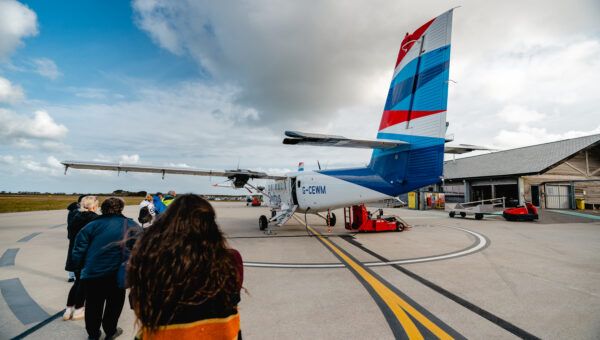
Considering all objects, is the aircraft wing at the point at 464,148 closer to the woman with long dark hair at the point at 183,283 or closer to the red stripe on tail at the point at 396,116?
the red stripe on tail at the point at 396,116

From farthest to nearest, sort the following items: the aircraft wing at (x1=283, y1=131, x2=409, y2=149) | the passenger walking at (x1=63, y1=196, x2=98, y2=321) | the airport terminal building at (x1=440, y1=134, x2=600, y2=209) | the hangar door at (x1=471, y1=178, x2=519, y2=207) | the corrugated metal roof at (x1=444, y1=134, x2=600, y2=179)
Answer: the hangar door at (x1=471, y1=178, x2=519, y2=207) → the airport terminal building at (x1=440, y1=134, x2=600, y2=209) → the corrugated metal roof at (x1=444, y1=134, x2=600, y2=179) → the aircraft wing at (x1=283, y1=131, x2=409, y2=149) → the passenger walking at (x1=63, y1=196, x2=98, y2=321)

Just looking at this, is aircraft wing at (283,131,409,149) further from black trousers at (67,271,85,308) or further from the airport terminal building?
the airport terminal building

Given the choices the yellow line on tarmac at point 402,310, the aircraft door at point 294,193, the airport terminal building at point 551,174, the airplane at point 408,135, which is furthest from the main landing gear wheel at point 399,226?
the airport terminal building at point 551,174

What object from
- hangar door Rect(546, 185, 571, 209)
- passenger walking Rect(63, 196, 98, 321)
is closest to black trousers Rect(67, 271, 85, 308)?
passenger walking Rect(63, 196, 98, 321)

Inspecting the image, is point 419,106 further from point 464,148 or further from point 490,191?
point 490,191

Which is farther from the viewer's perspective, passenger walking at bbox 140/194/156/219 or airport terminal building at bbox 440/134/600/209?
airport terminal building at bbox 440/134/600/209

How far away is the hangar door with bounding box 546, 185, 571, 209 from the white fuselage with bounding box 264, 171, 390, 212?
26.8m

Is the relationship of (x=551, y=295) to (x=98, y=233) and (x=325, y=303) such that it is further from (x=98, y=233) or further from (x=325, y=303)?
(x=98, y=233)

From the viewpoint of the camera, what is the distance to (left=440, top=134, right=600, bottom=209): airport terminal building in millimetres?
24312

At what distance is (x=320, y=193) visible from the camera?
1096cm

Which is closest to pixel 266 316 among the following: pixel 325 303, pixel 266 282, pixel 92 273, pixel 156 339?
pixel 325 303

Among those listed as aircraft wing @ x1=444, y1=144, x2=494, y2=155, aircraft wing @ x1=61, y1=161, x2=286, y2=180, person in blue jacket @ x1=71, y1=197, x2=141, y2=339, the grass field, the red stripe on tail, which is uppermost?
the red stripe on tail

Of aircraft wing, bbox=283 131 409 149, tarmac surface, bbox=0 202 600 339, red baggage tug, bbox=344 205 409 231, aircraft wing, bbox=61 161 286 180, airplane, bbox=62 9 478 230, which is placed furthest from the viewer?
red baggage tug, bbox=344 205 409 231

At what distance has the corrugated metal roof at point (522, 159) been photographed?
24.1 metres
